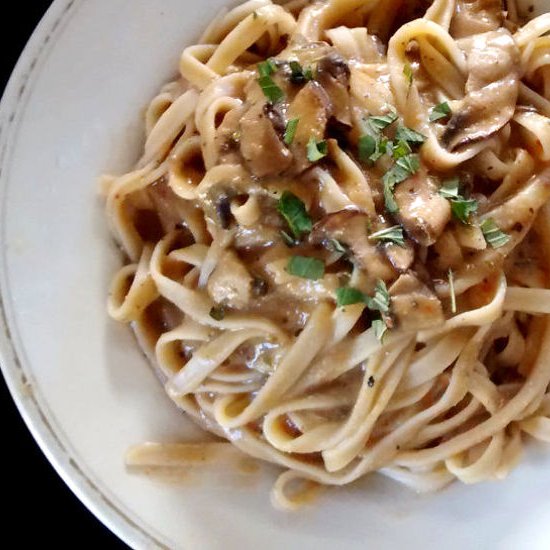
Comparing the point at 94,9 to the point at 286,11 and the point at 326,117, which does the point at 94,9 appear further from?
the point at 326,117

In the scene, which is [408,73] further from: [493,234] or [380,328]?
[380,328]

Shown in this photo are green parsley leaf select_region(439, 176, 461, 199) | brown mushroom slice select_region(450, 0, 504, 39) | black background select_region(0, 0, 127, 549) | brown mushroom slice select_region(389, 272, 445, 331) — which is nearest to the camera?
brown mushroom slice select_region(389, 272, 445, 331)

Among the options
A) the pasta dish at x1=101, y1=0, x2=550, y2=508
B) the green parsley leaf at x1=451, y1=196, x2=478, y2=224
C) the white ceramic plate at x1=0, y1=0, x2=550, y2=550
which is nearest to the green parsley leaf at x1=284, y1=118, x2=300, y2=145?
the pasta dish at x1=101, y1=0, x2=550, y2=508

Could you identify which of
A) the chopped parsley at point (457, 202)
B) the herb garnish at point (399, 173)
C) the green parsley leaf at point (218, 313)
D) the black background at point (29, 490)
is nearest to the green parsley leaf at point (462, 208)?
the chopped parsley at point (457, 202)

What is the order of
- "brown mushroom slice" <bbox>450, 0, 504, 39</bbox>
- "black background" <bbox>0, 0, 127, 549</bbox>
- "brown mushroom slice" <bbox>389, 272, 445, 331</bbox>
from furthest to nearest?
1. "black background" <bbox>0, 0, 127, 549</bbox>
2. "brown mushroom slice" <bbox>450, 0, 504, 39</bbox>
3. "brown mushroom slice" <bbox>389, 272, 445, 331</bbox>

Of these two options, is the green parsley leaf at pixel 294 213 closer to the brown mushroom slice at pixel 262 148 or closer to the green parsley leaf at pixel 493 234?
the brown mushroom slice at pixel 262 148

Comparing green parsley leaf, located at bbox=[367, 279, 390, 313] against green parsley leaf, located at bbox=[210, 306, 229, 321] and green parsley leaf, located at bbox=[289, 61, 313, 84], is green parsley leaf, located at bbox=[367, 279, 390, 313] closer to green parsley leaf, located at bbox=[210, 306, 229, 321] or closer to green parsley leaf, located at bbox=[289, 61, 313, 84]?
green parsley leaf, located at bbox=[210, 306, 229, 321]

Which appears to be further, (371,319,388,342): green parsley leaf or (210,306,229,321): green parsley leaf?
(210,306,229,321): green parsley leaf
